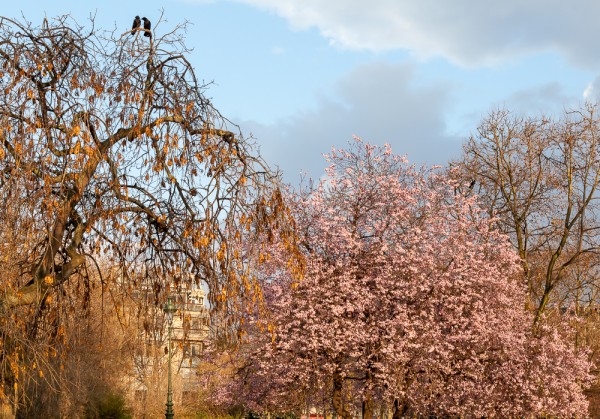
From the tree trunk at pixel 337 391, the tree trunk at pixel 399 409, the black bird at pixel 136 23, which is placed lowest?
the tree trunk at pixel 399 409

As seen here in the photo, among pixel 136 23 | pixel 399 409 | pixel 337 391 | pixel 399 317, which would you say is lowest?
pixel 399 409

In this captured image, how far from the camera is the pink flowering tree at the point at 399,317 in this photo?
26.1m

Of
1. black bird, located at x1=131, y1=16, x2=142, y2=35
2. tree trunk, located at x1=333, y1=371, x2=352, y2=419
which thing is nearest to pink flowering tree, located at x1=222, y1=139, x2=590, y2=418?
tree trunk, located at x1=333, y1=371, x2=352, y2=419

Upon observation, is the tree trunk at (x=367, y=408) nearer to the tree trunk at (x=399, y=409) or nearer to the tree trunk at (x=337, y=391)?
the tree trunk at (x=399, y=409)

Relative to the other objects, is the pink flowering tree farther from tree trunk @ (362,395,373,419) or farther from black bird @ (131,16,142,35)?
black bird @ (131,16,142,35)

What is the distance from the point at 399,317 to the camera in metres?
25.8

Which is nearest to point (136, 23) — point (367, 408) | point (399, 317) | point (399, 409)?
point (399, 317)

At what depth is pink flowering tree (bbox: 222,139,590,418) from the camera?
85.5 feet

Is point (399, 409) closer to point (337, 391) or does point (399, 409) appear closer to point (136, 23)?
point (337, 391)

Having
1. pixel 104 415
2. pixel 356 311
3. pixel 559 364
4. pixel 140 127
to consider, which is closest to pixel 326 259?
pixel 356 311

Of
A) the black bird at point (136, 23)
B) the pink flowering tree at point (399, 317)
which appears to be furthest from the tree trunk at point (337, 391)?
the black bird at point (136, 23)

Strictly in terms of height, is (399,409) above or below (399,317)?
below

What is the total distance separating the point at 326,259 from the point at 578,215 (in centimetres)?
1141

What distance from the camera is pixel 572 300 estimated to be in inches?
1507
